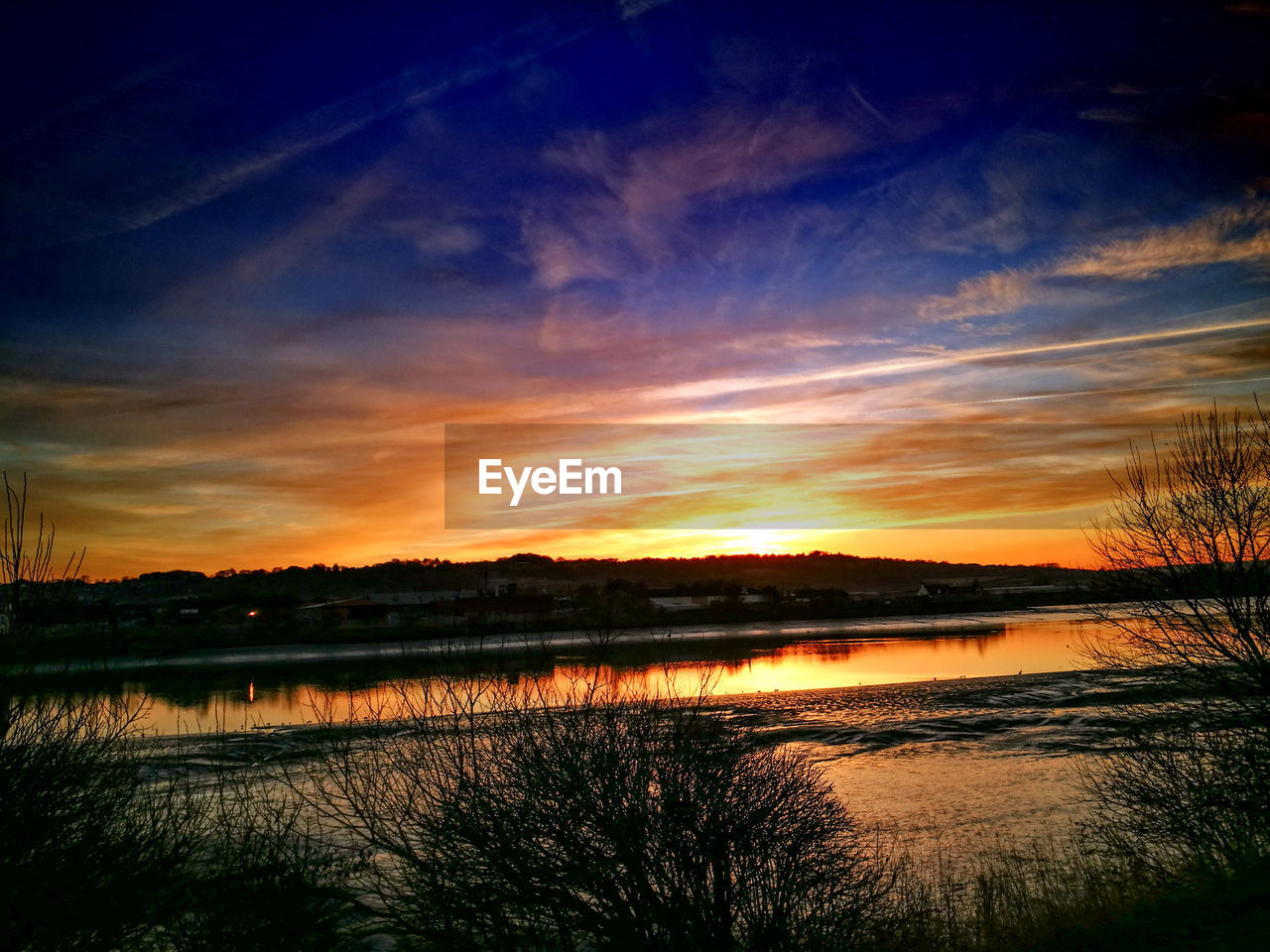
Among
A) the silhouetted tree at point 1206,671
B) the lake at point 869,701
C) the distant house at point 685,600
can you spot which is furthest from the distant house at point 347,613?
the silhouetted tree at point 1206,671

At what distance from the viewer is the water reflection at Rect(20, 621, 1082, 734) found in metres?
34.0

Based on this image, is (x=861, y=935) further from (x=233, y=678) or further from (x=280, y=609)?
(x=280, y=609)

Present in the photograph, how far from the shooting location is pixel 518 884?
360 inches

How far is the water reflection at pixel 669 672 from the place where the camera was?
34.0 m

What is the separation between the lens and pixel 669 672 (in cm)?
A: 3641

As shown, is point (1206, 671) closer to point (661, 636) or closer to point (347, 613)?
point (661, 636)

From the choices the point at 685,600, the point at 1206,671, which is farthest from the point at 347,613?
the point at 1206,671

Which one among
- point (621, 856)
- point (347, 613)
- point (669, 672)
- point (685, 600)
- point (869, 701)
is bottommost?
point (869, 701)

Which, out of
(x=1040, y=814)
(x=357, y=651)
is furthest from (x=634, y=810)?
(x=357, y=651)

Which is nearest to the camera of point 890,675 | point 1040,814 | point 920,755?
point 1040,814

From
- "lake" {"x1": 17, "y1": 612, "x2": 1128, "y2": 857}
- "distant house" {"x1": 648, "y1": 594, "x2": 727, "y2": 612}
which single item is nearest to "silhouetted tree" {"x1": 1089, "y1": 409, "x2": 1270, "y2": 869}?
"lake" {"x1": 17, "y1": 612, "x2": 1128, "y2": 857}

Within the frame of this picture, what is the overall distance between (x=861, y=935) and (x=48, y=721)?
949 cm

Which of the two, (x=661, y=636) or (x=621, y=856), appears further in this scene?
(x=661, y=636)

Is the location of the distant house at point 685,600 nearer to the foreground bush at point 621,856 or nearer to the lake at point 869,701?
the lake at point 869,701
